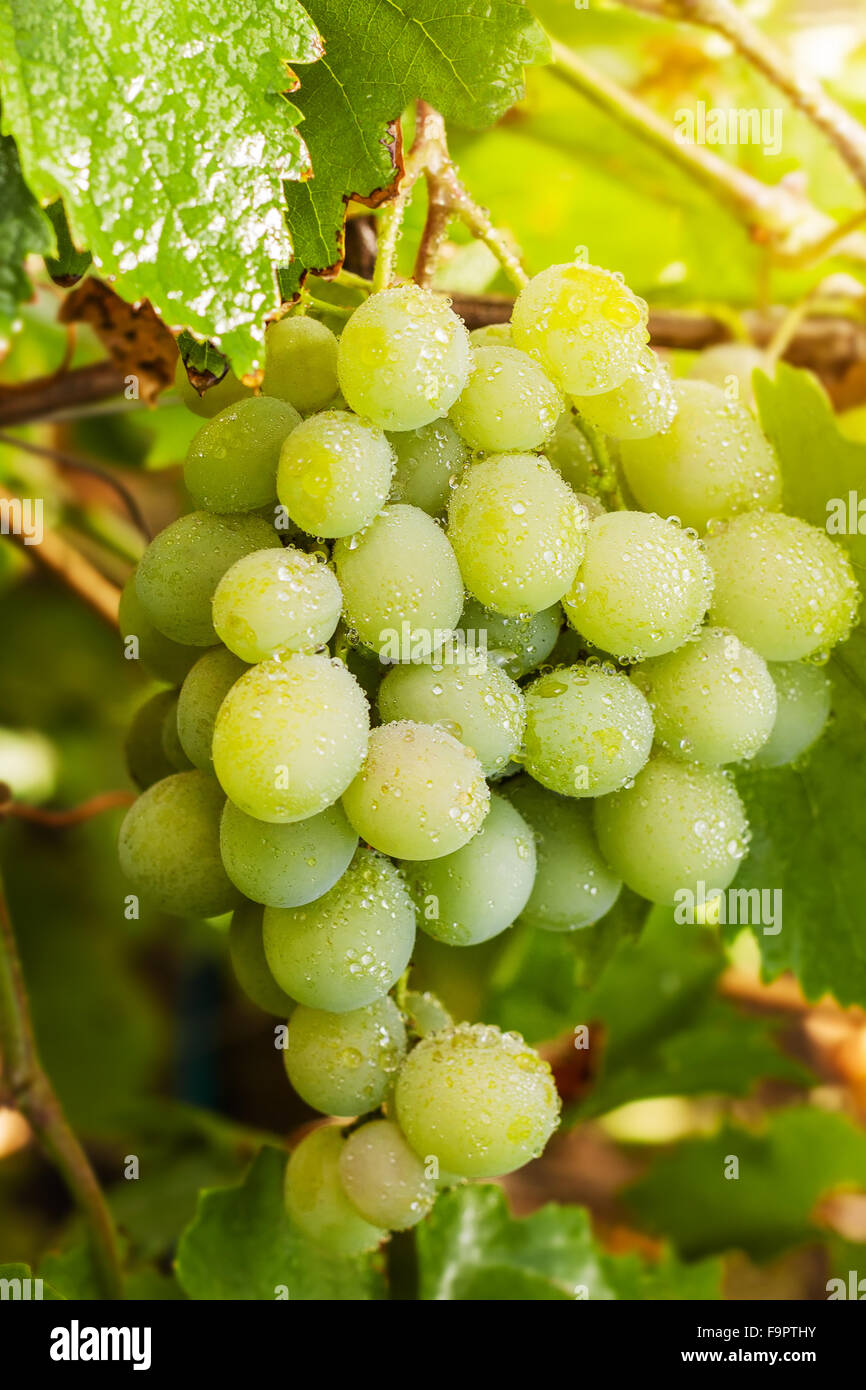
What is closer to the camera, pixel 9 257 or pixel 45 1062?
pixel 9 257

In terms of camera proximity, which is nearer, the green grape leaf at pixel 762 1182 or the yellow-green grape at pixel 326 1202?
the yellow-green grape at pixel 326 1202

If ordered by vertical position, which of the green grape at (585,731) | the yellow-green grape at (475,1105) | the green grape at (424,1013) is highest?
the green grape at (585,731)

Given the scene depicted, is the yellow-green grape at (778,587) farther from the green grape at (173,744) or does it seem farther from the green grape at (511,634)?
the green grape at (173,744)

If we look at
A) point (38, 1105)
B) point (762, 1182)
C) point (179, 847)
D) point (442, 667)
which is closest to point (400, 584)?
point (442, 667)

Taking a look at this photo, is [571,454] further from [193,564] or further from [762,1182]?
[762,1182]

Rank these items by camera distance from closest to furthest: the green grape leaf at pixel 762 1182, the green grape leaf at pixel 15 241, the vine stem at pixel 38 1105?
the green grape leaf at pixel 15 241 < the vine stem at pixel 38 1105 < the green grape leaf at pixel 762 1182

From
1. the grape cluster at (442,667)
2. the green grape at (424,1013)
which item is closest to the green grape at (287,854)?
the grape cluster at (442,667)
